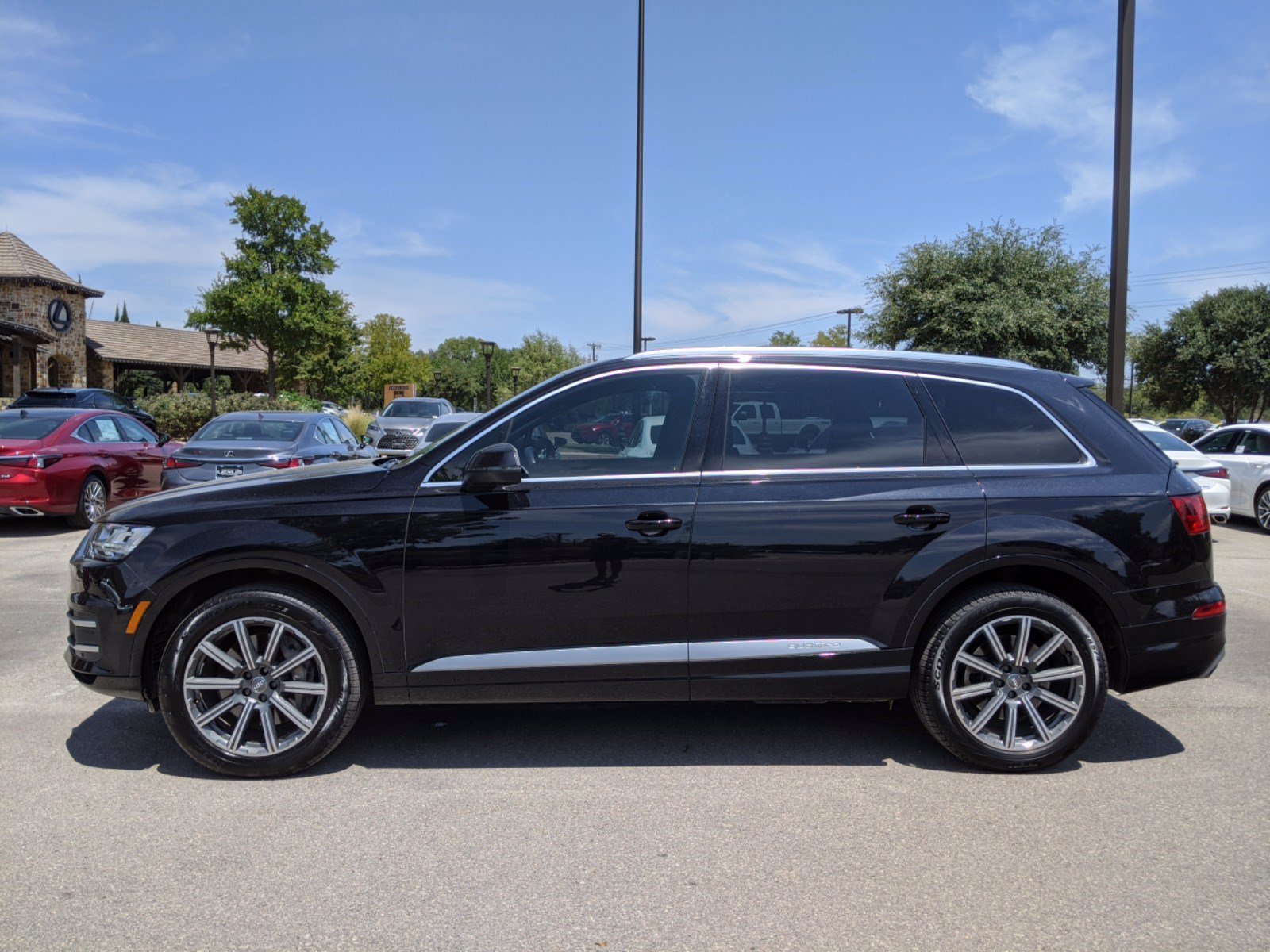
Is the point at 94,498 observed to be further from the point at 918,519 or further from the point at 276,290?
the point at 276,290

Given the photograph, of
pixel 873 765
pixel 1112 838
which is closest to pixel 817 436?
pixel 873 765

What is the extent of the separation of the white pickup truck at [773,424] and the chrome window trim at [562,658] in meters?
0.98

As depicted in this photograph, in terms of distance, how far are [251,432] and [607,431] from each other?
868 cm

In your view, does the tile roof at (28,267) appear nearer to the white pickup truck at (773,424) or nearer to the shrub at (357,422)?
the shrub at (357,422)

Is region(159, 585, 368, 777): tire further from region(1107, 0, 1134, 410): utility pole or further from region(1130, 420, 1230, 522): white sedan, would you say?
region(1130, 420, 1230, 522): white sedan

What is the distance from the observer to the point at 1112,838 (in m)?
3.46

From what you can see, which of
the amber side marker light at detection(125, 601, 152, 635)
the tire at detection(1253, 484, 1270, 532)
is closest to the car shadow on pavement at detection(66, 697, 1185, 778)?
the amber side marker light at detection(125, 601, 152, 635)

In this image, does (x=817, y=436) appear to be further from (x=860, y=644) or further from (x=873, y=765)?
(x=873, y=765)

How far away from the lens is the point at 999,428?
4.25m

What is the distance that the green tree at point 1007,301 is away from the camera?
27078 mm

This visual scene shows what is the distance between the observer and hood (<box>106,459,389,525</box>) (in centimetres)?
405

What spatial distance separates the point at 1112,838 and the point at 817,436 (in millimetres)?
1919

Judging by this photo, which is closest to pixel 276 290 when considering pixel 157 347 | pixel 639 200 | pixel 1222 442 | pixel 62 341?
pixel 62 341

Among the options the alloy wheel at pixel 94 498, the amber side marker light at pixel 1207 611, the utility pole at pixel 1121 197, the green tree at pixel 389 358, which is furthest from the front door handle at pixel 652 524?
the green tree at pixel 389 358
